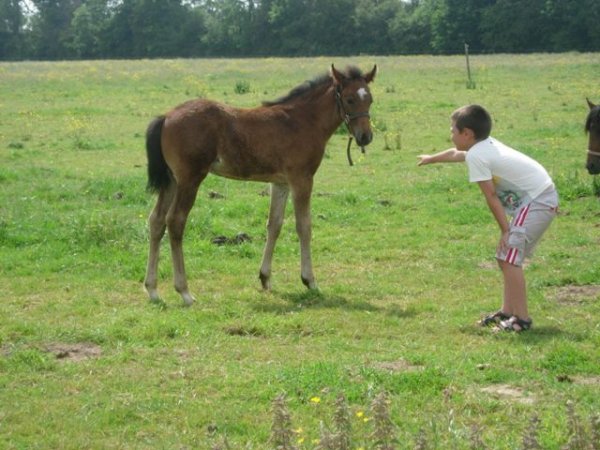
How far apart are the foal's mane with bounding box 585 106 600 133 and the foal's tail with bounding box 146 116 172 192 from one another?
587 centimetres

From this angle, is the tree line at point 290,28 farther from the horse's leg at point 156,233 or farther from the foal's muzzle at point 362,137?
the horse's leg at point 156,233

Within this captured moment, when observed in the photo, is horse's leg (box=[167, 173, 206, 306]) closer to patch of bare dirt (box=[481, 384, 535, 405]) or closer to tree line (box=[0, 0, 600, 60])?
patch of bare dirt (box=[481, 384, 535, 405])

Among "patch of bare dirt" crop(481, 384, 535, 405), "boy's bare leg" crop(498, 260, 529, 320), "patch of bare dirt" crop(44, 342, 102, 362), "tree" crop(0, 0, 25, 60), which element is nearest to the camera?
"patch of bare dirt" crop(481, 384, 535, 405)

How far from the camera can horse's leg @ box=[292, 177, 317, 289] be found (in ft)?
29.9

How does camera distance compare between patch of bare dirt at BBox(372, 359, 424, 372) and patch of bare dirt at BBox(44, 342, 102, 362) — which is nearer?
patch of bare dirt at BBox(372, 359, 424, 372)

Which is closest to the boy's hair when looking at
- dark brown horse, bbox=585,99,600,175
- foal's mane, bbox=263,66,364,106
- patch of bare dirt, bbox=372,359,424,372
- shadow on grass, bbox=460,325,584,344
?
shadow on grass, bbox=460,325,584,344

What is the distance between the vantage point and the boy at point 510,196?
7.46m

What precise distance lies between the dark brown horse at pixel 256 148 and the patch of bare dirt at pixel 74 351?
1.54m

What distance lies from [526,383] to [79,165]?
12512mm

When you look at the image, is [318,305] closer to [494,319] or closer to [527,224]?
[494,319]

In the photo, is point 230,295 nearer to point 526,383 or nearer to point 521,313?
point 521,313

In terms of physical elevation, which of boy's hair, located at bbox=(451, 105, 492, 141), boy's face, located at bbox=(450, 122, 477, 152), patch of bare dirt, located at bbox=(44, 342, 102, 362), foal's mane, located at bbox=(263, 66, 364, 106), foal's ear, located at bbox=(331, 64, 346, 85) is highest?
foal's ear, located at bbox=(331, 64, 346, 85)

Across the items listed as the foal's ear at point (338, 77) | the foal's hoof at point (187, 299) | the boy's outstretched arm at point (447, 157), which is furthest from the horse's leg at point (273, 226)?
the boy's outstretched arm at point (447, 157)

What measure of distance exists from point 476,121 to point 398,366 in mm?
2322
